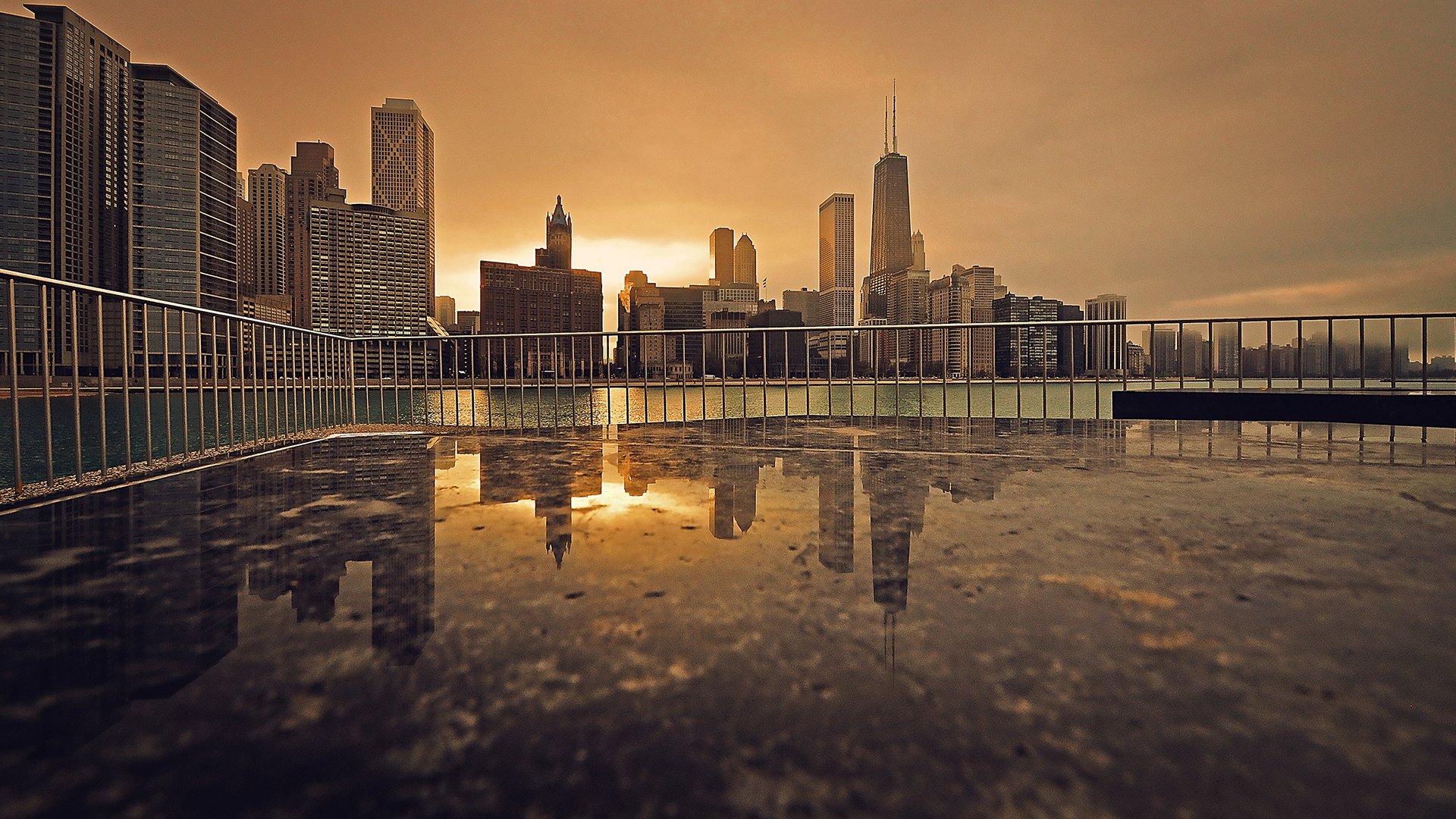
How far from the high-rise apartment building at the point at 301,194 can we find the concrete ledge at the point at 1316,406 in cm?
16624

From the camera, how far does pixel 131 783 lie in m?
0.69

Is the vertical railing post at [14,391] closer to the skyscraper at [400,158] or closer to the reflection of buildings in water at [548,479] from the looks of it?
the reflection of buildings in water at [548,479]

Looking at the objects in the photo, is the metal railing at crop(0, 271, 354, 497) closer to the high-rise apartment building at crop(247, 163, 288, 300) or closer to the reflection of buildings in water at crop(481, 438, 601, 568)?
the reflection of buildings in water at crop(481, 438, 601, 568)

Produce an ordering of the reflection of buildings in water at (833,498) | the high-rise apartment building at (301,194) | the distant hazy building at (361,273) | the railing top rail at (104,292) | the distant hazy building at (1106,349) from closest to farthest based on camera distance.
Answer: the reflection of buildings in water at (833,498), the railing top rail at (104,292), the distant hazy building at (1106,349), the distant hazy building at (361,273), the high-rise apartment building at (301,194)

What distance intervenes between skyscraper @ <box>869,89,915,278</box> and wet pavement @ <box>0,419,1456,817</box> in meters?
146

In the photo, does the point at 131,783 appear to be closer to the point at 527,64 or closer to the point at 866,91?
the point at 527,64

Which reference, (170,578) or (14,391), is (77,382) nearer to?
(14,391)

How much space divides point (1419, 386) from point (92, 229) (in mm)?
117122

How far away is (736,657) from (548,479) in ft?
6.43

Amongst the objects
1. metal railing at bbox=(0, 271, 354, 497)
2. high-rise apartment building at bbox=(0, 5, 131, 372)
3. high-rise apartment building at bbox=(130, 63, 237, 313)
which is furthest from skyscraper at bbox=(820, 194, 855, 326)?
metal railing at bbox=(0, 271, 354, 497)

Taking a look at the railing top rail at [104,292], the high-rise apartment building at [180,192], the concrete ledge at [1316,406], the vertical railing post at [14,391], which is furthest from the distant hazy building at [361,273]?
the concrete ledge at [1316,406]

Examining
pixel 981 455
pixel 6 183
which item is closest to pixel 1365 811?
Result: pixel 981 455

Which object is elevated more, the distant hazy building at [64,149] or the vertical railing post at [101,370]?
the distant hazy building at [64,149]

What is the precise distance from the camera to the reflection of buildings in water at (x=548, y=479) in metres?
1.97
